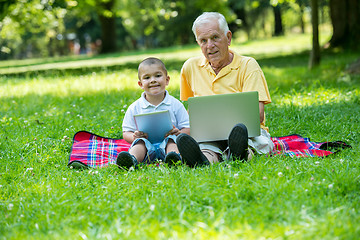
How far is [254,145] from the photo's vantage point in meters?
3.97

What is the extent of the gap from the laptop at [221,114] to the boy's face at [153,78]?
62 cm

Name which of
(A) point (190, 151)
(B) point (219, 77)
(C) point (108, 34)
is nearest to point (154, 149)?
(A) point (190, 151)

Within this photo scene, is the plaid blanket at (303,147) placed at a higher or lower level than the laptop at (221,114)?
lower

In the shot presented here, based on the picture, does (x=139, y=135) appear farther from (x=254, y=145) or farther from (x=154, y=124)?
(x=254, y=145)

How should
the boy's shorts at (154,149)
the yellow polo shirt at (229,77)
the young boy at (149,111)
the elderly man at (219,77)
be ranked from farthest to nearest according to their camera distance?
the boy's shorts at (154,149)
the yellow polo shirt at (229,77)
the young boy at (149,111)
the elderly man at (219,77)

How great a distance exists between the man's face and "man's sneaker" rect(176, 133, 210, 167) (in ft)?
2.94

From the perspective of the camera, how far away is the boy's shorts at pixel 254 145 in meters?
3.91

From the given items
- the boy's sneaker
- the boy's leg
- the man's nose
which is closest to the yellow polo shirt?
the man's nose

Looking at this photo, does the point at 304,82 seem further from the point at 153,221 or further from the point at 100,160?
the point at 153,221

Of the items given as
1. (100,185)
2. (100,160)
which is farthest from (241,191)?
(100,160)

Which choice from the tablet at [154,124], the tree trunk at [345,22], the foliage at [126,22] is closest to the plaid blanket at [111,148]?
the tablet at [154,124]

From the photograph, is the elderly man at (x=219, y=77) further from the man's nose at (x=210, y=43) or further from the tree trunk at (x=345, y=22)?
the tree trunk at (x=345, y=22)

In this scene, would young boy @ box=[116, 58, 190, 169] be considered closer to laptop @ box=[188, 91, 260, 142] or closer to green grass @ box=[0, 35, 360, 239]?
green grass @ box=[0, 35, 360, 239]

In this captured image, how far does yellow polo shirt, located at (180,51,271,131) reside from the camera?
157 inches
